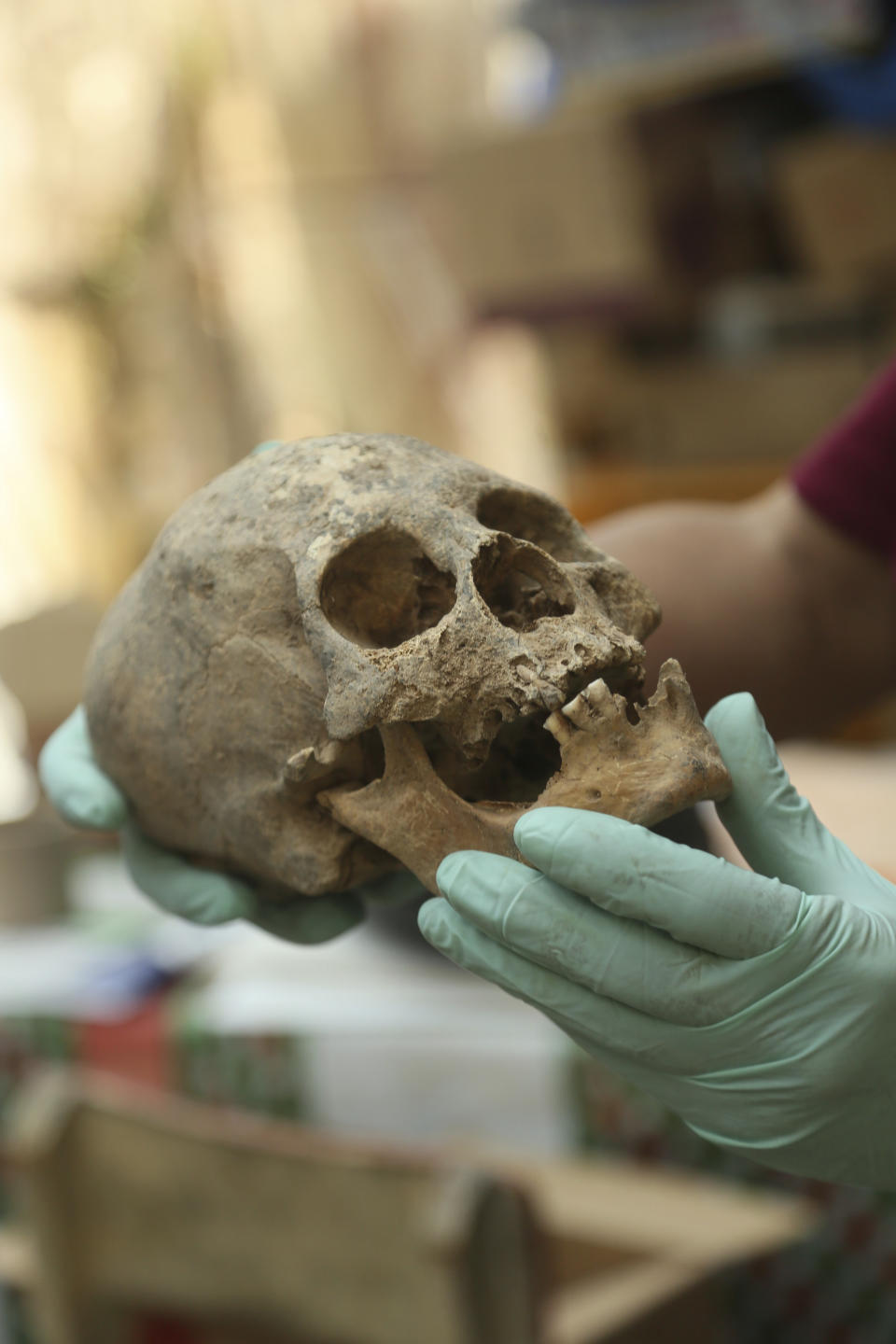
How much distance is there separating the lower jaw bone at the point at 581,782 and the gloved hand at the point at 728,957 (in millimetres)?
38

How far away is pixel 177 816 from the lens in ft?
4.42

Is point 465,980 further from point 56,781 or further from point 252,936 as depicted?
point 56,781

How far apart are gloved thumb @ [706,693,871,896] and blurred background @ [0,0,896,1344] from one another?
0.29 ft

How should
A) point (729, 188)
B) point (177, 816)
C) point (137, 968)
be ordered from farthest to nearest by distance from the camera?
1. point (729, 188)
2. point (137, 968)
3. point (177, 816)

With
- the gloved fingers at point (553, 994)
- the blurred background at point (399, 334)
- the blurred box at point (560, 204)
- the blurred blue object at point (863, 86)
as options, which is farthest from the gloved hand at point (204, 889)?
the blurred blue object at point (863, 86)

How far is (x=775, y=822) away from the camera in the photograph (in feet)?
3.65

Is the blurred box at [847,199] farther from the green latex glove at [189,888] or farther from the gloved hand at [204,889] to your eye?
the green latex glove at [189,888]

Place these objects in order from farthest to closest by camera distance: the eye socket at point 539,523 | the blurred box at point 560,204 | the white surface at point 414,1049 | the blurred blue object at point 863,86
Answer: the blurred box at point 560,204 < the blurred blue object at point 863,86 < the white surface at point 414,1049 < the eye socket at point 539,523

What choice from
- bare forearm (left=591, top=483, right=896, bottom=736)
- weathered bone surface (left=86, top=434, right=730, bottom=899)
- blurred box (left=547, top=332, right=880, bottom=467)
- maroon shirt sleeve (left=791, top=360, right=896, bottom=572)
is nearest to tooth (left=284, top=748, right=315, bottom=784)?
weathered bone surface (left=86, top=434, right=730, bottom=899)

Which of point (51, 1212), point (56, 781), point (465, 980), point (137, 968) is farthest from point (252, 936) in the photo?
point (56, 781)

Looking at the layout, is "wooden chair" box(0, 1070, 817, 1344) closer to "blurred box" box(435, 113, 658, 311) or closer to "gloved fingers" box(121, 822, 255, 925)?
"gloved fingers" box(121, 822, 255, 925)

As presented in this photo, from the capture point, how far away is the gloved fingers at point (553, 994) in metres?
1.08

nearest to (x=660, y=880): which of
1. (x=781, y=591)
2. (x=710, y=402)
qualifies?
(x=781, y=591)

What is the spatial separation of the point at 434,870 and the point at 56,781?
1.98ft
